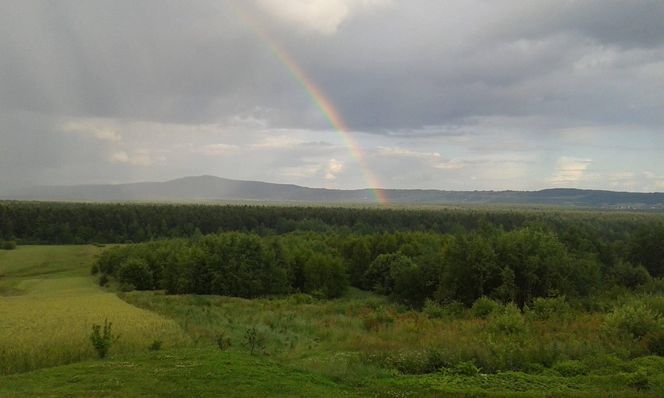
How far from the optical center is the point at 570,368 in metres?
16.9

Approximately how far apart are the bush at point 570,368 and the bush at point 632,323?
4.79m

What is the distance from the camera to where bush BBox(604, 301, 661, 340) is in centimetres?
2062

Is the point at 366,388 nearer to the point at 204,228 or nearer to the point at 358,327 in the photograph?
the point at 358,327

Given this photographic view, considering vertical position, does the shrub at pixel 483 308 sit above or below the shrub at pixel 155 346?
below

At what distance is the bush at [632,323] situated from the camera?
67.7 ft

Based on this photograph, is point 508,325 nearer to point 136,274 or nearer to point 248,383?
point 248,383

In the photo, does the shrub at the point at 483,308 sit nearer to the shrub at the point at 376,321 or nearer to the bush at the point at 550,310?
the bush at the point at 550,310

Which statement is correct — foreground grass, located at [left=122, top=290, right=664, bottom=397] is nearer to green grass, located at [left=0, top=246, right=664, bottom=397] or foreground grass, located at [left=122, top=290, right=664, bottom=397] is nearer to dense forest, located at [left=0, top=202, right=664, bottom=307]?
green grass, located at [left=0, top=246, right=664, bottom=397]

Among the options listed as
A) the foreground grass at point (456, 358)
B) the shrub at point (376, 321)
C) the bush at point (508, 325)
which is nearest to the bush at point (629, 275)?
the shrub at point (376, 321)

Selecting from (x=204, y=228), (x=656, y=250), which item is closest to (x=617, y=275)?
(x=656, y=250)

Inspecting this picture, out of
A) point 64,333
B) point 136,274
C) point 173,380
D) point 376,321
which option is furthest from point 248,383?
point 136,274

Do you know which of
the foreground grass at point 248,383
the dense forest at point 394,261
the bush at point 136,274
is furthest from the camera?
the bush at point 136,274

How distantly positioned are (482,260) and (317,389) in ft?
128

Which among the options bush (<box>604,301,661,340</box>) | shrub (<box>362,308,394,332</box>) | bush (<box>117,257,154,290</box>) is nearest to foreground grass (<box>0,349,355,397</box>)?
bush (<box>604,301,661,340</box>)
